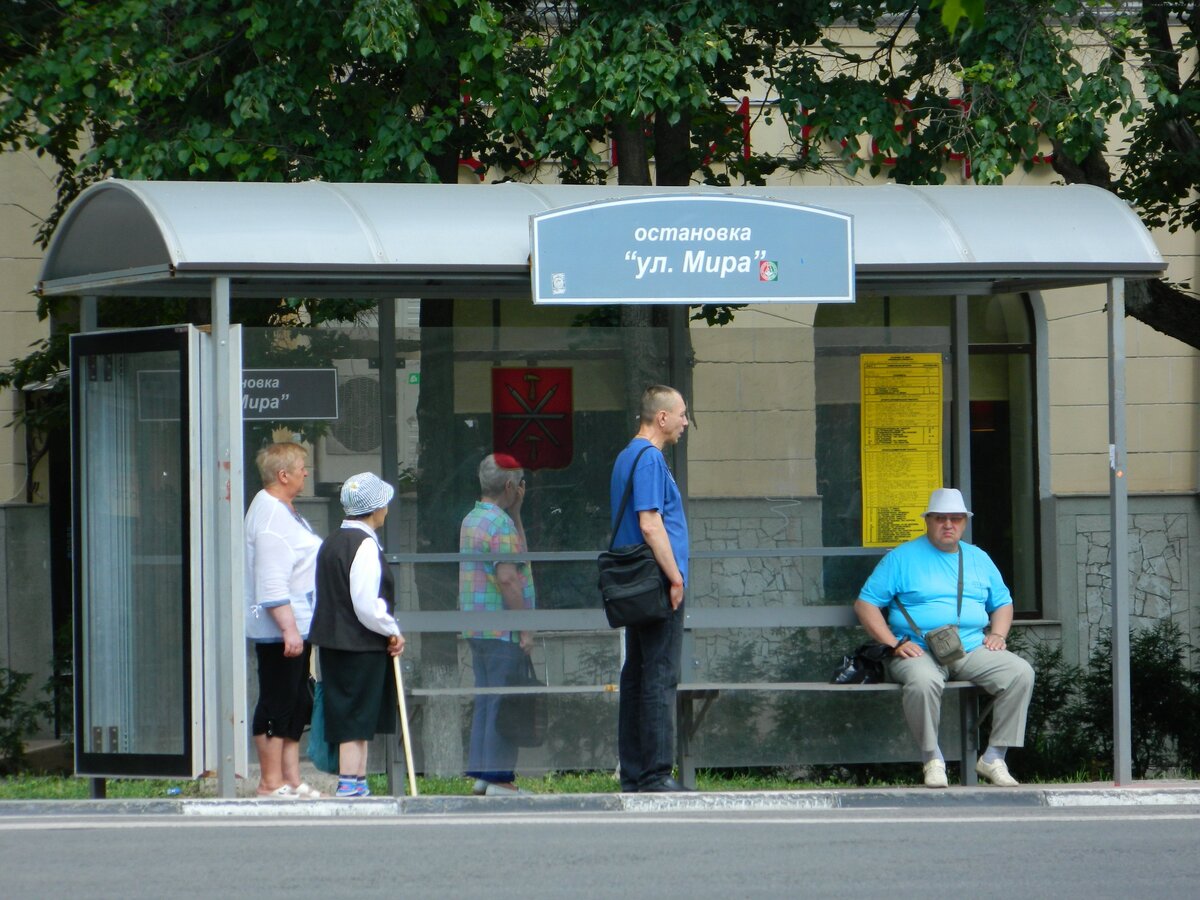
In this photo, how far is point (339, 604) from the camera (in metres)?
8.30

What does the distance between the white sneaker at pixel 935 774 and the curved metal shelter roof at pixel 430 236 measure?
228 cm

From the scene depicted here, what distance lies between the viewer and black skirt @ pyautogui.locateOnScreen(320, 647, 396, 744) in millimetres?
8344

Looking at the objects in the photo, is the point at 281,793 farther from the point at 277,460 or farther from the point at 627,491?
the point at 627,491

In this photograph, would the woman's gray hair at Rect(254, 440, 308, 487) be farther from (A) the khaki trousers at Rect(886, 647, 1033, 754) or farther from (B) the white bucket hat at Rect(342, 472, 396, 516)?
(A) the khaki trousers at Rect(886, 647, 1033, 754)

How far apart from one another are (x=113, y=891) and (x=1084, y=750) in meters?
7.81

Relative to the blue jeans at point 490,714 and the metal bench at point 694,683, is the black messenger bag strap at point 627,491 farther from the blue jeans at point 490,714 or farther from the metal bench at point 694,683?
the blue jeans at point 490,714

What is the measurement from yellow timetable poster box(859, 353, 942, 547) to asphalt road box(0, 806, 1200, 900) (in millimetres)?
2196

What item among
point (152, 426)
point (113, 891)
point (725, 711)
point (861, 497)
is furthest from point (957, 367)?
point (113, 891)

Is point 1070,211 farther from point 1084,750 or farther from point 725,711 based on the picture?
point 1084,750

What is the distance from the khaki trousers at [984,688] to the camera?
30.1 ft

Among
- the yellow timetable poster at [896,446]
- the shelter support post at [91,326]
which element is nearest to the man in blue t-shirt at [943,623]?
the yellow timetable poster at [896,446]

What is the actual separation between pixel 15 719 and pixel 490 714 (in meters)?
5.36

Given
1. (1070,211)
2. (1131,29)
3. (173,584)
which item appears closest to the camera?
(173,584)

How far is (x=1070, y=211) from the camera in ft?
30.1
